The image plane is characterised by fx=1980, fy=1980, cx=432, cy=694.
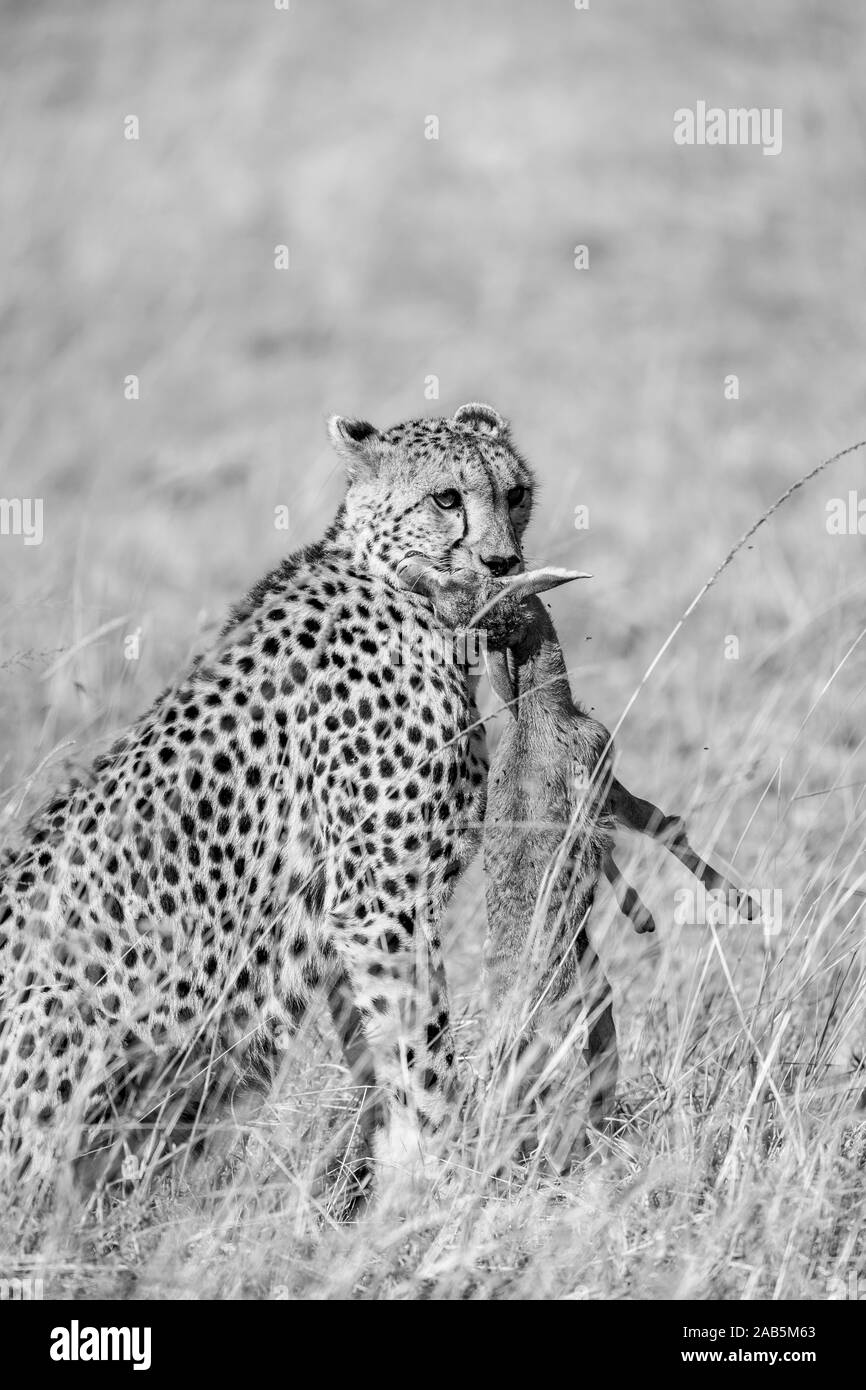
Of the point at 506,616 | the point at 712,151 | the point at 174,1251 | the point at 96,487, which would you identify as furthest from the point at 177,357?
the point at 174,1251

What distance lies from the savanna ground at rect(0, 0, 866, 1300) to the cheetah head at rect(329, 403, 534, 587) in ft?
0.97

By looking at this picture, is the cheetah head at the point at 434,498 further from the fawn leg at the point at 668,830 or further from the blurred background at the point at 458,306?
the blurred background at the point at 458,306

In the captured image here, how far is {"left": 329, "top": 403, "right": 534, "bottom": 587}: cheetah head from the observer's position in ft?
16.2

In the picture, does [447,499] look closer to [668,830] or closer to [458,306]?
[668,830]

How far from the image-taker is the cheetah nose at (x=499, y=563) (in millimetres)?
4855

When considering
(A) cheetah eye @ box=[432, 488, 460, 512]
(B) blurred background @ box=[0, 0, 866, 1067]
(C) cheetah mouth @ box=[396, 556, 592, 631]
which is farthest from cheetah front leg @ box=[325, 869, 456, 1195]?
(B) blurred background @ box=[0, 0, 866, 1067]

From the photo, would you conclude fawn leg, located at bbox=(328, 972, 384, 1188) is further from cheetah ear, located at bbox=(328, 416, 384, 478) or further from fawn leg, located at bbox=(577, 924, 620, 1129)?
cheetah ear, located at bbox=(328, 416, 384, 478)

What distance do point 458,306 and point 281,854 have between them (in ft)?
34.2

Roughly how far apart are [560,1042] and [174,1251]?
1.11 m

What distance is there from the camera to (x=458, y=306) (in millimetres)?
14695

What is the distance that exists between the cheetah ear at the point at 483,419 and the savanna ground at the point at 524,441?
37 centimetres

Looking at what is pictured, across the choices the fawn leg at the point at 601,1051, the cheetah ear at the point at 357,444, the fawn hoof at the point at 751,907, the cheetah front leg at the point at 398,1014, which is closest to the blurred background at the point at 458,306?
the cheetah ear at the point at 357,444

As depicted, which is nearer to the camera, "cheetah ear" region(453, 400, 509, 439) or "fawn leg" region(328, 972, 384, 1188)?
"fawn leg" region(328, 972, 384, 1188)
